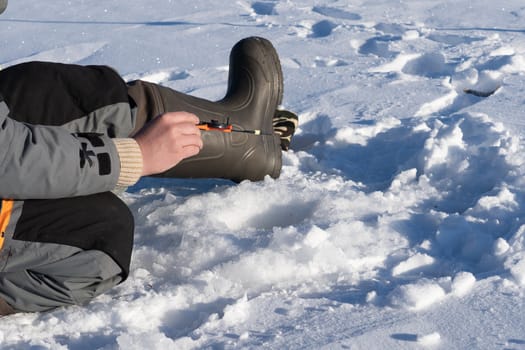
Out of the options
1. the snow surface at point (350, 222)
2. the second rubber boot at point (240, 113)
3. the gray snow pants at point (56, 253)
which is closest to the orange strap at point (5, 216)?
the gray snow pants at point (56, 253)

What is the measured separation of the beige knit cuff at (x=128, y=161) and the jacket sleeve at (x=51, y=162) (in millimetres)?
18

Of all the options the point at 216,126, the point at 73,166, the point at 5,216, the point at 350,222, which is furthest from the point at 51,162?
the point at 350,222

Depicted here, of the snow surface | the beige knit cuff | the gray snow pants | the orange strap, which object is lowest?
the snow surface

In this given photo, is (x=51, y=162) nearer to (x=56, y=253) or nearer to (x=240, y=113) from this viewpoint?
(x=56, y=253)

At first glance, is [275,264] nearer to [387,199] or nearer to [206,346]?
[206,346]

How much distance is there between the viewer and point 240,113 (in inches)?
91.4

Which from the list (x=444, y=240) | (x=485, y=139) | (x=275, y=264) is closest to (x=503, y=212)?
(x=444, y=240)

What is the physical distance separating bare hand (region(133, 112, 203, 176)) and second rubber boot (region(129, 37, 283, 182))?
1.29ft

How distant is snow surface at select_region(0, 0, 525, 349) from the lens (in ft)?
5.16

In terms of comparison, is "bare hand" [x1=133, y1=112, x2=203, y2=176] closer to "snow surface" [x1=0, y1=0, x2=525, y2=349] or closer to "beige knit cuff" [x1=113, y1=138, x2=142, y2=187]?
"beige knit cuff" [x1=113, y1=138, x2=142, y2=187]

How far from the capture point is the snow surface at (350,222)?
5.16 feet

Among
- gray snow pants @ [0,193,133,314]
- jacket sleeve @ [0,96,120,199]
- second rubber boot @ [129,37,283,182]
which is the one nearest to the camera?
jacket sleeve @ [0,96,120,199]

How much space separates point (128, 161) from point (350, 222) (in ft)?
2.12

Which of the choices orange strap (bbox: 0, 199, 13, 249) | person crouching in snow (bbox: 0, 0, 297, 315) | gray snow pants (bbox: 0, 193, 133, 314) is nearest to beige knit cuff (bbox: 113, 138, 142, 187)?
person crouching in snow (bbox: 0, 0, 297, 315)
